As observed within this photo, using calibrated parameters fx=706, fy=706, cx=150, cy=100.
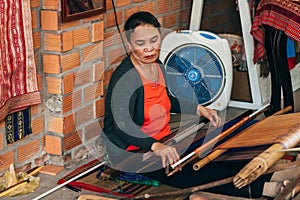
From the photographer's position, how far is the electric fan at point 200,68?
4293mm

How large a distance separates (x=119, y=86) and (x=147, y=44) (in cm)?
25

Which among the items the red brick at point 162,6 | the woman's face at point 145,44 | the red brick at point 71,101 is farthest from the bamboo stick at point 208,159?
the red brick at point 162,6

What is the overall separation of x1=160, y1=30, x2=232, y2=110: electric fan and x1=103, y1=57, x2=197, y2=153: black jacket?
909 millimetres

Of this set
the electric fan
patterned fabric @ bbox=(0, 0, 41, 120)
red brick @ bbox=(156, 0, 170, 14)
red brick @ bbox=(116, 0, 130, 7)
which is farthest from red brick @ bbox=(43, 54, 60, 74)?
red brick @ bbox=(156, 0, 170, 14)

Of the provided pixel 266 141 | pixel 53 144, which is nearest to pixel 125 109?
pixel 53 144

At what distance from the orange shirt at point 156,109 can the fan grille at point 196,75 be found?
713 mm

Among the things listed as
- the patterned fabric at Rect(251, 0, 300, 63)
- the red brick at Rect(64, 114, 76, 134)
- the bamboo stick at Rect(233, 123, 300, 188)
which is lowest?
the red brick at Rect(64, 114, 76, 134)

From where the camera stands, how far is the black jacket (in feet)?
11.0

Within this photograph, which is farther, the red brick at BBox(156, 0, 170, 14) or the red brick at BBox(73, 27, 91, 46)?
the red brick at BBox(156, 0, 170, 14)

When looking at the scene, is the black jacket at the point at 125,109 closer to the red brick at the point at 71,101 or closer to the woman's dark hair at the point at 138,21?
the woman's dark hair at the point at 138,21

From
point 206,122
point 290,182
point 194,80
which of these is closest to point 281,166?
point 290,182

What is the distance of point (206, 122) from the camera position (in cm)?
368

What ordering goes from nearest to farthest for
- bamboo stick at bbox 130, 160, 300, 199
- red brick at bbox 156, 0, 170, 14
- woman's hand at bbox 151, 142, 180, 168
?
bamboo stick at bbox 130, 160, 300, 199, woman's hand at bbox 151, 142, 180, 168, red brick at bbox 156, 0, 170, 14

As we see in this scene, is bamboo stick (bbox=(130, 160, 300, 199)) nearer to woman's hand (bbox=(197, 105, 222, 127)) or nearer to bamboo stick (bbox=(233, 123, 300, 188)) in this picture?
bamboo stick (bbox=(233, 123, 300, 188))
